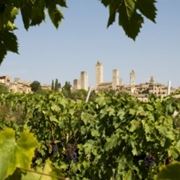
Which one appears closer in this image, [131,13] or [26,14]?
[131,13]

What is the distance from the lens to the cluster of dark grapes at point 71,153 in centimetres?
721

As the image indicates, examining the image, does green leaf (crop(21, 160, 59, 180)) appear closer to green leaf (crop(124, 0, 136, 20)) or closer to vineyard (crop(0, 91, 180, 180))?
green leaf (crop(124, 0, 136, 20))

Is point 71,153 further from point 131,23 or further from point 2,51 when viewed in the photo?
point 131,23

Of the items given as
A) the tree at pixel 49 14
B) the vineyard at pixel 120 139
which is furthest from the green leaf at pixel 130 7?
the vineyard at pixel 120 139

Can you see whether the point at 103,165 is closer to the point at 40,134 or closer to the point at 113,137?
the point at 113,137

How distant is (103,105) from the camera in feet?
23.1

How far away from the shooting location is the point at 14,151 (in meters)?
0.80

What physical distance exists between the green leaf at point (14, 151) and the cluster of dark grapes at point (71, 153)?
636 centimetres

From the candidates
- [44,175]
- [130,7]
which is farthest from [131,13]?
[44,175]

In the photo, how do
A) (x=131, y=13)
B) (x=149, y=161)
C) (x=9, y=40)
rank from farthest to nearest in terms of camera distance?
1. (x=149, y=161)
2. (x=9, y=40)
3. (x=131, y=13)

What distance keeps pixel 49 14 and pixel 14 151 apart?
1161 mm

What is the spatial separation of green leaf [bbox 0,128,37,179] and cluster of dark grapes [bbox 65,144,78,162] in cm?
636

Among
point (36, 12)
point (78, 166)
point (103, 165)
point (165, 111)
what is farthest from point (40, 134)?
point (36, 12)

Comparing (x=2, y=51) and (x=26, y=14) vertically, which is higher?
(x=26, y=14)
